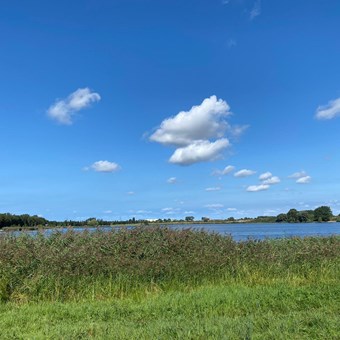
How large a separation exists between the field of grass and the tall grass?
3 cm

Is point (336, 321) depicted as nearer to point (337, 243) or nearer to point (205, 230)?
point (205, 230)

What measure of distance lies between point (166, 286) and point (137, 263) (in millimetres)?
1031

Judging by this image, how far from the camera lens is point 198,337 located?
19.0 ft

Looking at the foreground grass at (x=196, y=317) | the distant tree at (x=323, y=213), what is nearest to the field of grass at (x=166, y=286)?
the foreground grass at (x=196, y=317)

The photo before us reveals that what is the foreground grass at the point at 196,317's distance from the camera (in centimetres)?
603

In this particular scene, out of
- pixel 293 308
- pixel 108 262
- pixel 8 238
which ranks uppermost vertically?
pixel 8 238

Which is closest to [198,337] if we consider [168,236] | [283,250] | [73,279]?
[73,279]

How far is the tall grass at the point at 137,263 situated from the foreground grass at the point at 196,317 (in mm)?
1373

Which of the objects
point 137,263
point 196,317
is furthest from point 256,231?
point 196,317

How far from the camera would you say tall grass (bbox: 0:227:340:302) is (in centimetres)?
1064

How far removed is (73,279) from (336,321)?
6800 mm

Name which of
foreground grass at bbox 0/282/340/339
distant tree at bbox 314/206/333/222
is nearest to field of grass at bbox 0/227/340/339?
foreground grass at bbox 0/282/340/339

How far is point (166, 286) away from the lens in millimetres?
11195

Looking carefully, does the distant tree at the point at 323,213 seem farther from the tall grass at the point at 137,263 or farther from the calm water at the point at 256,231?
the tall grass at the point at 137,263
